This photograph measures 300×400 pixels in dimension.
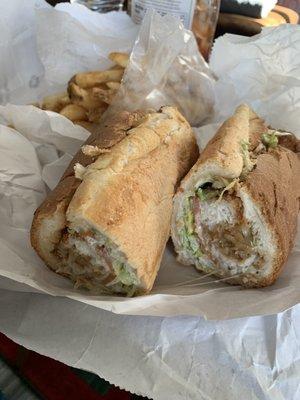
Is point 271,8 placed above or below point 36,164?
above

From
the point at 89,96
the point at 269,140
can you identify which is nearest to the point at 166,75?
the point at 89,96

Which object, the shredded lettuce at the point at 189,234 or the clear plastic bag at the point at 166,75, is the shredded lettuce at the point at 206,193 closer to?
the shredded lettuce at the point at 189,234

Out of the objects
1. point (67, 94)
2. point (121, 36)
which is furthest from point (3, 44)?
point (121, 36)

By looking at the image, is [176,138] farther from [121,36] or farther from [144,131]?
[121,36]

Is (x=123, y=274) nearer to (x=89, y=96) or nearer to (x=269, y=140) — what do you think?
(x=269, y=140)

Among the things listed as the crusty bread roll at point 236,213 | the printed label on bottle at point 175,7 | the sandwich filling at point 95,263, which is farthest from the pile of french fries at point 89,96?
the sandwich filling at point 95,263

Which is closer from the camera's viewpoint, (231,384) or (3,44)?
(231,384)
